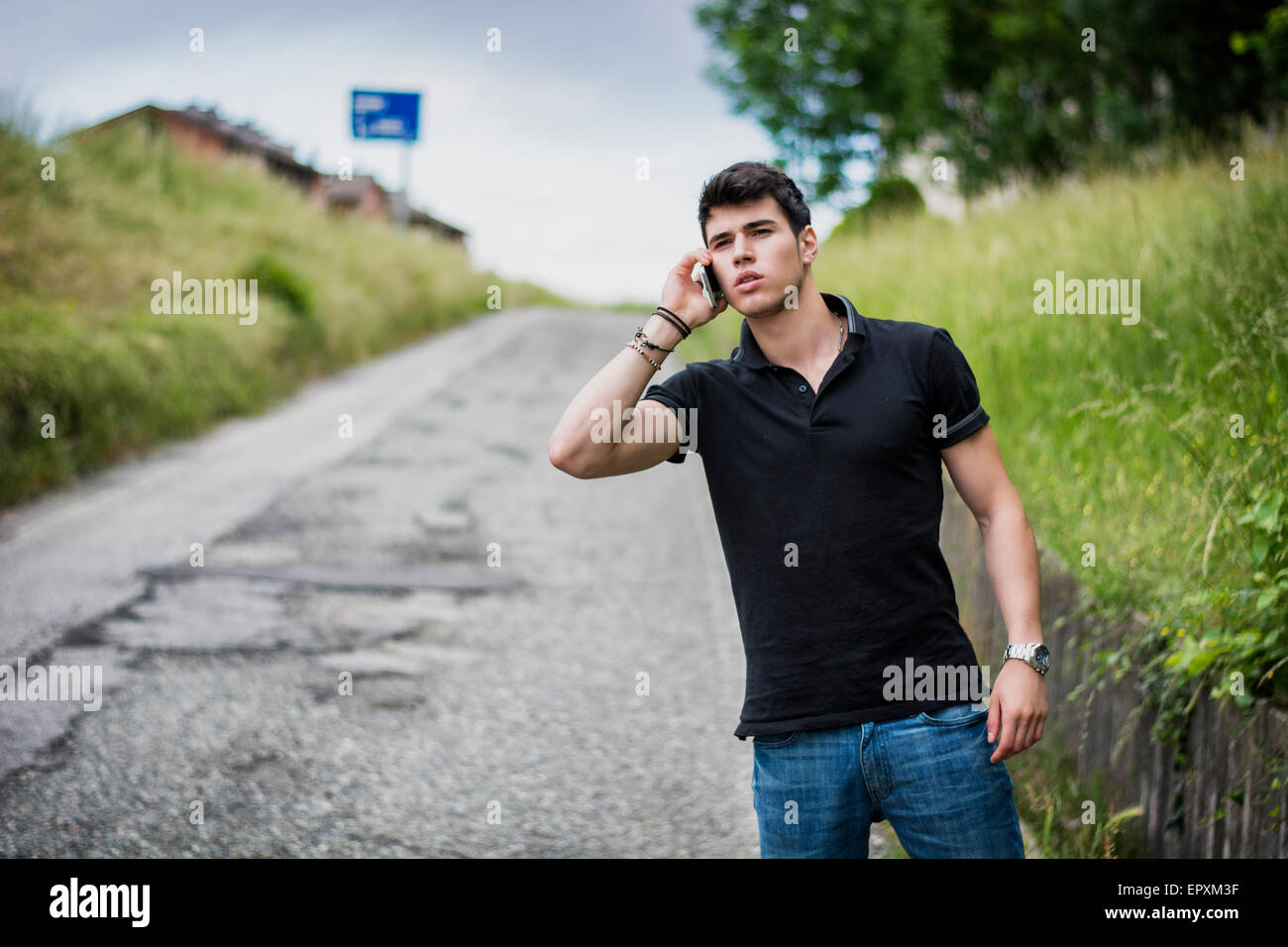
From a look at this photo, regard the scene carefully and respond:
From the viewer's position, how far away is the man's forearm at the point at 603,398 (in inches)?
93.7

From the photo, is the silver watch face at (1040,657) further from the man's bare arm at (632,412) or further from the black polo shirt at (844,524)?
the man's bare arm at (632,412)

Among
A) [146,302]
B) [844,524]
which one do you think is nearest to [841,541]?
[844,524]

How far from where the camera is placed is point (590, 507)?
9.56 m

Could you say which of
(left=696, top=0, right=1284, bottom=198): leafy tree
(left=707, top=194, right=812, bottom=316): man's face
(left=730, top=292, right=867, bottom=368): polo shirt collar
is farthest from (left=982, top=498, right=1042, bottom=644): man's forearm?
(left=696, top=0, right=1284, bottom=198): leafy tree

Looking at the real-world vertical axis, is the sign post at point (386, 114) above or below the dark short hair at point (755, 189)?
above

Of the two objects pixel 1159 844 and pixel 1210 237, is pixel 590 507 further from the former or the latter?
pixel 1159 844

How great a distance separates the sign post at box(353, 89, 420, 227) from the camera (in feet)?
65.3

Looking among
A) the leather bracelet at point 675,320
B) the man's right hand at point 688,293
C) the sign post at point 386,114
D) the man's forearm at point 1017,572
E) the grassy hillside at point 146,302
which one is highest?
the sign post at point 386,114

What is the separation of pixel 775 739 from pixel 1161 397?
3774 mm

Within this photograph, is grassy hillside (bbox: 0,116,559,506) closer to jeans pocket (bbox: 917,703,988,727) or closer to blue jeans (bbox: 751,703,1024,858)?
blue jeans (bbox: 751,703,1024,858)

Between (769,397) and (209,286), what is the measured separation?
1492 cm

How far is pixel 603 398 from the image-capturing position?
7.80 ft

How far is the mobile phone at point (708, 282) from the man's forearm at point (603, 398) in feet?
0.38

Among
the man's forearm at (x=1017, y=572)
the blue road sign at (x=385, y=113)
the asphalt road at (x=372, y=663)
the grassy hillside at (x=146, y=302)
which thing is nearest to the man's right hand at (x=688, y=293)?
the man's forearm at (x=1017, y=572)
